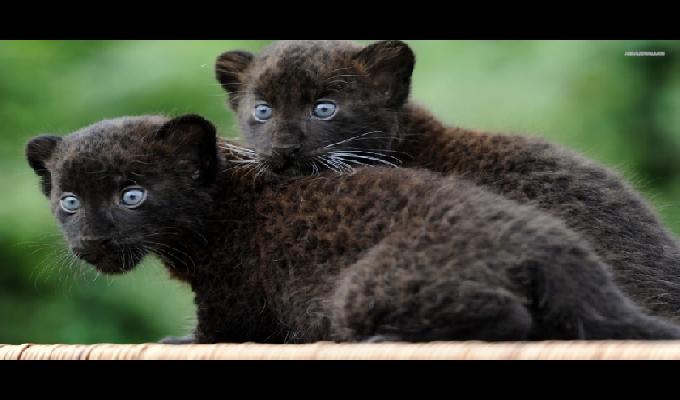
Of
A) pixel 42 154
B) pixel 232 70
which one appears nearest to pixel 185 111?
pixel 232 70

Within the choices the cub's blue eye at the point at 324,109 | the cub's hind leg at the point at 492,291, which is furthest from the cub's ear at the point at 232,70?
the cub's hind leg at the point at 492,291

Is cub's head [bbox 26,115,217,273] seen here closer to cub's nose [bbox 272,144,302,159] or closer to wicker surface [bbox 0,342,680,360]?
cub's nose [bbox 272,144,302,159]

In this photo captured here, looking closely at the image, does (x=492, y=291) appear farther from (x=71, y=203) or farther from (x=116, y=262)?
(x=71, y=203)

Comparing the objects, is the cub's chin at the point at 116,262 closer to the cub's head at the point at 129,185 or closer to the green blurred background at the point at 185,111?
the cub's head at the point at 129,185

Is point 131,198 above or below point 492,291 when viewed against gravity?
below

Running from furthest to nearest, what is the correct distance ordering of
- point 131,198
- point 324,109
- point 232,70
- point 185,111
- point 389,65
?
point 185,111 → point 232,70 → point 389,65 → point 324,109 → point 131,198

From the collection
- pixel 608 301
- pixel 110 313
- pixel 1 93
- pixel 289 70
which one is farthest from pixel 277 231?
pixel 1 93
